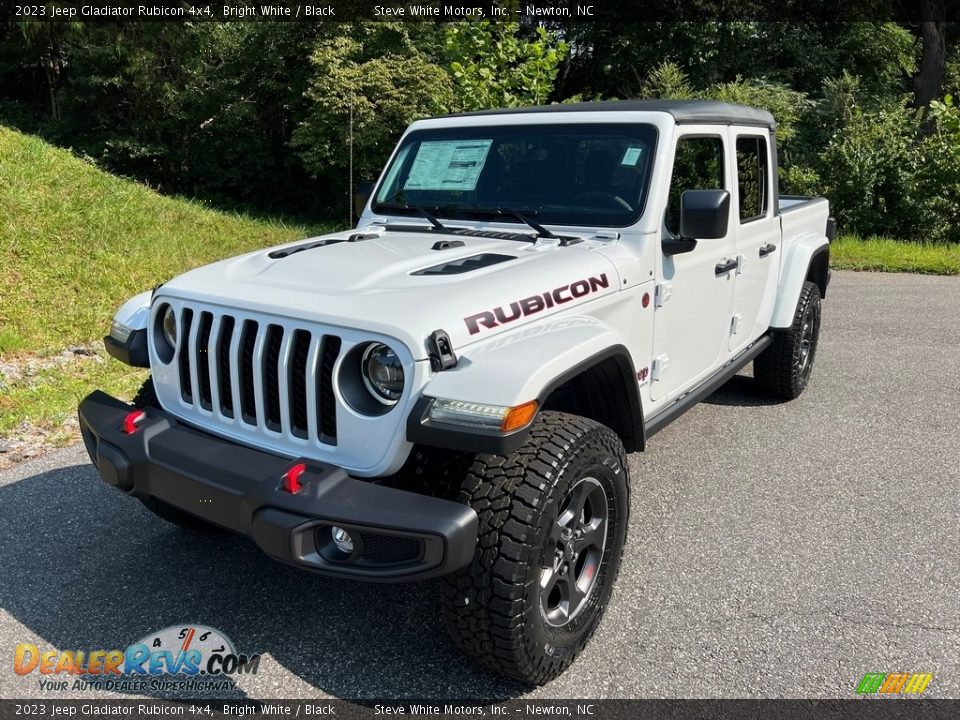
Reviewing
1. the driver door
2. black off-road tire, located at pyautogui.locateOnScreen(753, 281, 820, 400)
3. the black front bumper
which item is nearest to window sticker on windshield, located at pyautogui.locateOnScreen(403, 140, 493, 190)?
the driver door

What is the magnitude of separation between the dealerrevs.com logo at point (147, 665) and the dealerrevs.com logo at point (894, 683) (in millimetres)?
2005

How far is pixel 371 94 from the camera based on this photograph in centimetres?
1477

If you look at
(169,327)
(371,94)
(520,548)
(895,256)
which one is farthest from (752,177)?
(371,94)

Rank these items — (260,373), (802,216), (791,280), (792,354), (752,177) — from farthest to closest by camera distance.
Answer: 1. (802,216)
2. (792,354)
3. (791,280)
4. (752,177)
5. (260,373)

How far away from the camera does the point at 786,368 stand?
17.0 ft

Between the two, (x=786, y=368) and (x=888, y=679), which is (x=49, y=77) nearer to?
(x=786, y=368)

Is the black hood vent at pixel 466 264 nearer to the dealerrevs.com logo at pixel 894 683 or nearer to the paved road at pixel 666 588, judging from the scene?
the paved road at pixel 666 588

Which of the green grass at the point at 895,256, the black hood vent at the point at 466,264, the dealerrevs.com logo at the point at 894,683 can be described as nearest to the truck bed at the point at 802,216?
the black hood vent at the point at 466,264

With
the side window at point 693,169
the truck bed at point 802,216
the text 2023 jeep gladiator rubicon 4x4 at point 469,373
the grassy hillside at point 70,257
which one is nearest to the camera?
the text 2023 jeep gladiator rubicon 4x4 at point 469,373

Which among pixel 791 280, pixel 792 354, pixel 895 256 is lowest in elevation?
pixel 895 256

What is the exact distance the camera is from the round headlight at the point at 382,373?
2434 millimetres

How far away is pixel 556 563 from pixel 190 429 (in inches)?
53.8

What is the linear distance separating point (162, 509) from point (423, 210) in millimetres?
1771

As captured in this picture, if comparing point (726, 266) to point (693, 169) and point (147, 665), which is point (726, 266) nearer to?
point (693, 169)
